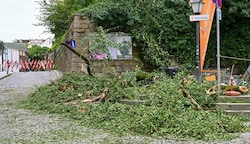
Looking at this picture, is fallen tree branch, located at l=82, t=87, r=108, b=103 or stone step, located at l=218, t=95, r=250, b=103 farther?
fallen tree branch, located at l=82, t=87, r=108, b=103

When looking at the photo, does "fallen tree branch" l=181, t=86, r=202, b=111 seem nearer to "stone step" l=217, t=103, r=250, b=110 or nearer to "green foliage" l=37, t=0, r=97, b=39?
"stone step" l=217, t=103, r=250, b=110

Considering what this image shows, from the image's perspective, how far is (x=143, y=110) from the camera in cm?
659

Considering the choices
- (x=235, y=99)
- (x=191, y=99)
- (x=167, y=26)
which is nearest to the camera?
(x=191, y=99)

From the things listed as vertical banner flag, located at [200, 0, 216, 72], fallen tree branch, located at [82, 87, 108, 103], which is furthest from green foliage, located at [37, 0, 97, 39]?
fallen tree branch, located at [82, 87, 108, 103]

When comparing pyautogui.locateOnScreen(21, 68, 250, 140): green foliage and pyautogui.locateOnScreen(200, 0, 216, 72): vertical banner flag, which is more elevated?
pyautogui.locateOnScreen(200, 0, 216, 72): vertical banner flag

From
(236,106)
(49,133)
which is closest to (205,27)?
(236,106)

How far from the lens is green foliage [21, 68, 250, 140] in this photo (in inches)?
225

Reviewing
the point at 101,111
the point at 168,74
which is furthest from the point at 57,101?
the point at 168,74

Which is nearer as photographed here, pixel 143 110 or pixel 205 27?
pixel 143 110

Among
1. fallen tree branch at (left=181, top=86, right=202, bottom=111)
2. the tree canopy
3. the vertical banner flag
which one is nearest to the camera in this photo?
fallen tree branch at (left=181, top=86, right=202, bottom=111)

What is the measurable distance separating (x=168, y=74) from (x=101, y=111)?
14.8ft

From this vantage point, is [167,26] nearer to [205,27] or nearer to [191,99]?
[205,27]

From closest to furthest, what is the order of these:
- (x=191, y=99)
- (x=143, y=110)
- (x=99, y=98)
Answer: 1. (x=143, y=110)
2. (x=191, y=99)
3. (x=99, y=98)

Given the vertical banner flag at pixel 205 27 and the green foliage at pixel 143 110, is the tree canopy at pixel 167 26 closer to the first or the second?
the vertical banner flag at pixel 205 27
